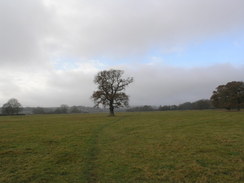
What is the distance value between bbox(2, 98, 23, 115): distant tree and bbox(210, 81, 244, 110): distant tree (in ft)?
299

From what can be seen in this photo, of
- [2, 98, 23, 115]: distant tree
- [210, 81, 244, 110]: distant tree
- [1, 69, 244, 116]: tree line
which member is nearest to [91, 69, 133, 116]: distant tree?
[1, 69, 244, 116]: tree line

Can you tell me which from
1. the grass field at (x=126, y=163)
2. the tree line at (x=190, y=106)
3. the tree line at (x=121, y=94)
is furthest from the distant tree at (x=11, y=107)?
the grass field at (x=126, y=163)

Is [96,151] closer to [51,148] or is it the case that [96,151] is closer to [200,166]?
[51,148]

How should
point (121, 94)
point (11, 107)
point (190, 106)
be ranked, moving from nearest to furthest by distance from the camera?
point (121, 94), point (11, 107), point (190, 106)

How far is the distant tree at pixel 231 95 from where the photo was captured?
66625 millimetres

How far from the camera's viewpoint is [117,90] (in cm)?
5688

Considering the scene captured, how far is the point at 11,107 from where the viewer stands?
102750 mm

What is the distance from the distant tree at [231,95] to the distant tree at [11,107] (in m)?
91.2

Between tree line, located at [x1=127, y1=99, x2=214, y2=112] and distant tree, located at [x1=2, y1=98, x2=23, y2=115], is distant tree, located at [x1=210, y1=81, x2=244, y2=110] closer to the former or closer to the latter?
tree line, located at [x1=127, y1=99, x2=214, y2=112]

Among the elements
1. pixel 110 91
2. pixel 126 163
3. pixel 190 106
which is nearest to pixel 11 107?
pixel 110 91

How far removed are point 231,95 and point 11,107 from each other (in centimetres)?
9639

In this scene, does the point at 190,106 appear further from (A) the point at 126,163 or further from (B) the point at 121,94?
(A) the point at 126,163

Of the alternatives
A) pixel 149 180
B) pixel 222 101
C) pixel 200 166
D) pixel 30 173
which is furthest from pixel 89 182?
pixel 222 101

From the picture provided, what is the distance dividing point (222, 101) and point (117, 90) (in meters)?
36.9
